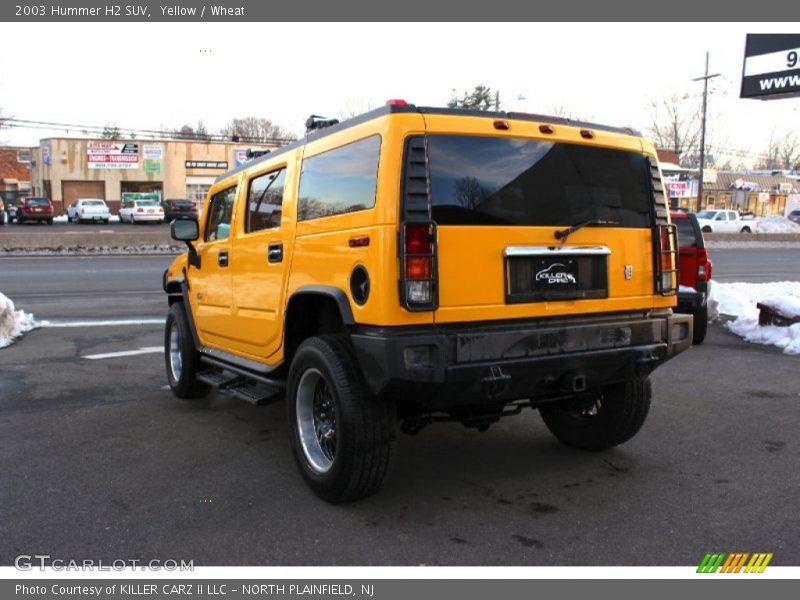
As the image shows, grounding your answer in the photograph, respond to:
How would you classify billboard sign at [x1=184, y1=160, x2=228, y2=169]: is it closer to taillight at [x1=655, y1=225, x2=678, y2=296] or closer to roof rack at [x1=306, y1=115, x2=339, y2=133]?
roof rack at [x1=306, y1=115, x2=339, y2=133]

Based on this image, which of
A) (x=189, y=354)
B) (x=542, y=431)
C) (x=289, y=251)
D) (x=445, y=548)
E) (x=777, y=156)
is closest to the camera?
(x=445, y=548)

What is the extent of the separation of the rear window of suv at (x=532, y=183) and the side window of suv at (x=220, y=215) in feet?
8.26

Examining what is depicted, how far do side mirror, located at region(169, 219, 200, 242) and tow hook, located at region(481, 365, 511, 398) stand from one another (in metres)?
3.65

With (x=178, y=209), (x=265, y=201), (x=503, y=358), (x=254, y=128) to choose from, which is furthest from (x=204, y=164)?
(x=503, y=358)

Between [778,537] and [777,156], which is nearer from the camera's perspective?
[778,537]

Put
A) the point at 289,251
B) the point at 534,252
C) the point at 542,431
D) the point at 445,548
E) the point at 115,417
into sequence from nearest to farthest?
the point at 445,548 < the point at 534,252 < the point at 289,251 < the point at 542,431 < the point at 115,417

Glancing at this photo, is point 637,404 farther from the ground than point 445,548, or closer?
farther from the ground

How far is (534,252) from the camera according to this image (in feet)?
12.5

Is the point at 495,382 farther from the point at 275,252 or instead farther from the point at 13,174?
the point at 13,174

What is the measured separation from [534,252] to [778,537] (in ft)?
6.35

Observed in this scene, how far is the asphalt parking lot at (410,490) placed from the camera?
347cm

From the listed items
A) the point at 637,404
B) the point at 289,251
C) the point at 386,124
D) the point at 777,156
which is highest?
the point at 777,156

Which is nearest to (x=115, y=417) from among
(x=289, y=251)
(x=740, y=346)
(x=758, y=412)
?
(x=289, y=251)

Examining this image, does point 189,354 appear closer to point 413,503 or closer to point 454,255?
point 413,503
